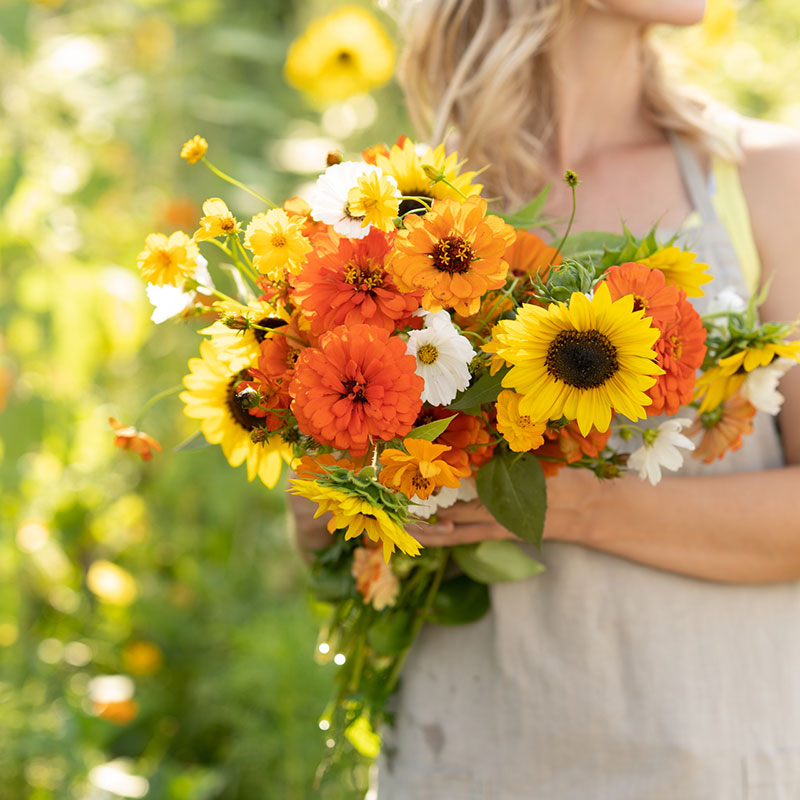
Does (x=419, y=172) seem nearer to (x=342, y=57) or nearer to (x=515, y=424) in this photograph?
(x=515, y=424)

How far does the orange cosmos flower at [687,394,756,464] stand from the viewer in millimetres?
688

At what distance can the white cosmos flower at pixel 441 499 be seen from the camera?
542 mm

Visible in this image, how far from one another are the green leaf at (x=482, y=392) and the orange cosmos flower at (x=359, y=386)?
0.06 metres

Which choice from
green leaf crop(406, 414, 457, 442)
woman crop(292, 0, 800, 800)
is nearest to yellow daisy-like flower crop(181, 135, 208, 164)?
green leaf crop(406, 414, 457, 442)

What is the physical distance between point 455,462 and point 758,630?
457 millimetres

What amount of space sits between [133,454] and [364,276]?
1497 millimetres

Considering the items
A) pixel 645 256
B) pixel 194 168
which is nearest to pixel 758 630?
pixel 645 256

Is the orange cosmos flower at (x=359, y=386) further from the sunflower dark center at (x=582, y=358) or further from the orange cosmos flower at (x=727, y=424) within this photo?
the orange cosmos flower at (x=727, y=424)

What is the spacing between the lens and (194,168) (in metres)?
2.19

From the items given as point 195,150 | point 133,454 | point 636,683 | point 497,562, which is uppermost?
point 195,150

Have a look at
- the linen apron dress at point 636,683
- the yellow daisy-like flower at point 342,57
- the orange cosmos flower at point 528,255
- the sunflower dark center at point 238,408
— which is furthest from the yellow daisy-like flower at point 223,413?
the yellow daisy-like flower at point 342,57

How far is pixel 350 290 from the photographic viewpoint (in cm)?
49

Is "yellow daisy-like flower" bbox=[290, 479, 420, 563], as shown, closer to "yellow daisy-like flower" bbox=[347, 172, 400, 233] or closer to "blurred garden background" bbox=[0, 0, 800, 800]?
"yellow daisy-like flower" bbox=[347, 172, 400, 233]

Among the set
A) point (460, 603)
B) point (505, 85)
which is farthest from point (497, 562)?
point (505, 85)
